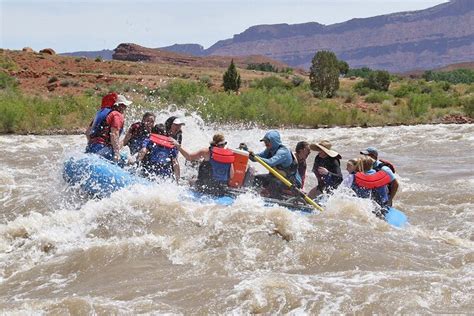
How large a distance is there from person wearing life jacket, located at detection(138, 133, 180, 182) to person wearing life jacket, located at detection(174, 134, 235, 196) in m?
0.19

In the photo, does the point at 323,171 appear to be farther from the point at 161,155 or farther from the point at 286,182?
the point at 161,155

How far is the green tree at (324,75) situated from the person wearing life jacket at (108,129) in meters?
28.5

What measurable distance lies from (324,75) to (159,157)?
30600mm

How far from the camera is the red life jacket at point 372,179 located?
8359 millimetres

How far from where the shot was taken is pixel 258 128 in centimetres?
2414

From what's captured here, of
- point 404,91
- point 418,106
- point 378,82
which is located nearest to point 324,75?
point 404,91

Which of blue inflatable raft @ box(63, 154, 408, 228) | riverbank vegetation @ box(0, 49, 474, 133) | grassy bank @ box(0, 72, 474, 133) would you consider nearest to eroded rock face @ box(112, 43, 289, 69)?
riverbank vegetation @ box(0, 49, 474, 133)

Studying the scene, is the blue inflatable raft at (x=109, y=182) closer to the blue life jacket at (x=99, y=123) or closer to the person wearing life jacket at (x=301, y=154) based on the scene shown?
the blue life jacket at (x=99, y=123)

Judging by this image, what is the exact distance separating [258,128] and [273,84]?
20.9m

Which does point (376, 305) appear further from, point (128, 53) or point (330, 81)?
point (128, 53)

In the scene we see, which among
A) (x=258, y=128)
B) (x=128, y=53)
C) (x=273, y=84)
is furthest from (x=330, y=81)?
(x=128, y=53)

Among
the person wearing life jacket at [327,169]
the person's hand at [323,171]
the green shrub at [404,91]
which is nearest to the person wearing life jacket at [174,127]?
the person wearing life jacket at [327,169]

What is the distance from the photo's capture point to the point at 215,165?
864 cm

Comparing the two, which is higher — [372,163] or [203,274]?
[372,163]
